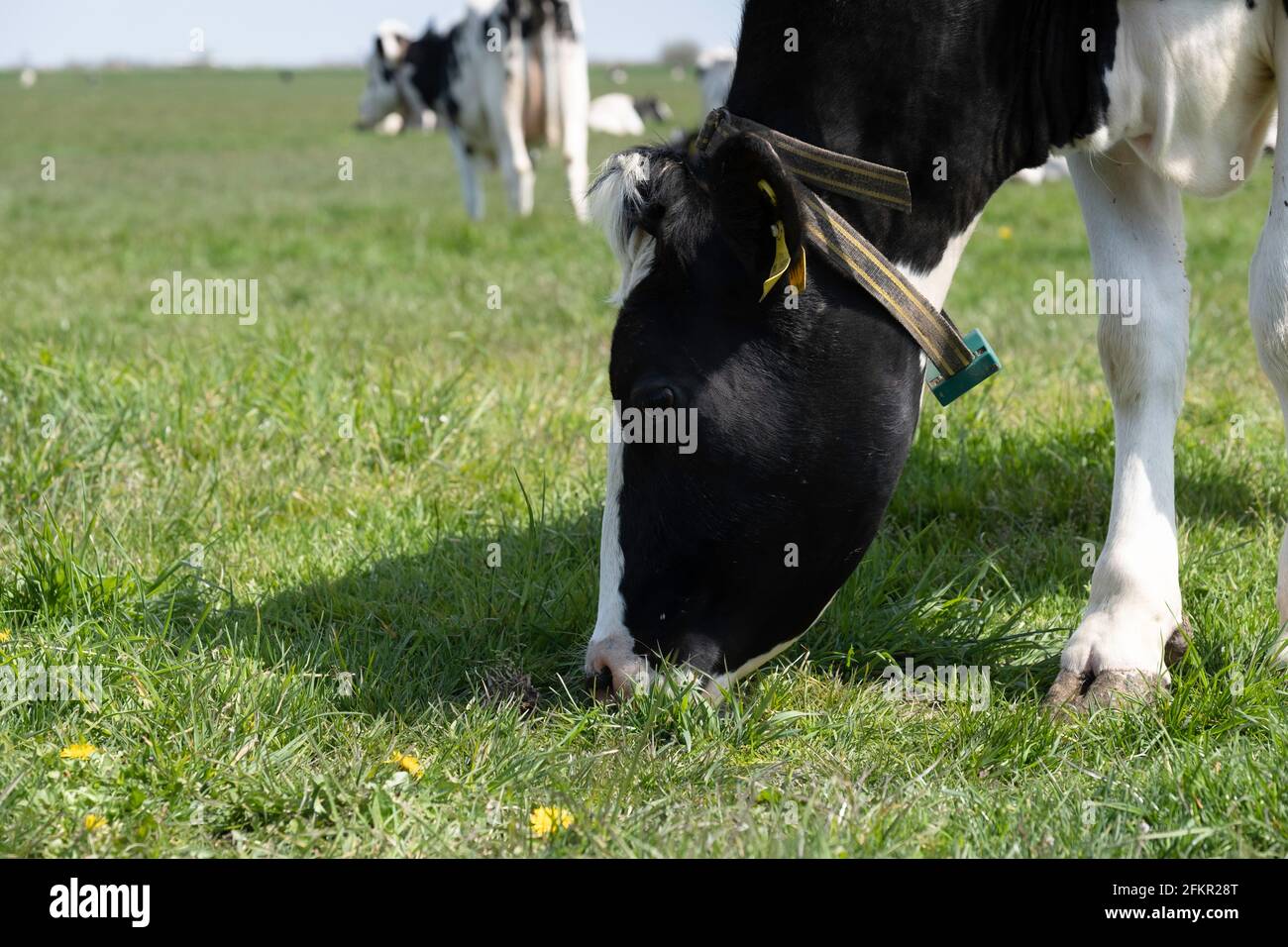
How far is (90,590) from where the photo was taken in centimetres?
323

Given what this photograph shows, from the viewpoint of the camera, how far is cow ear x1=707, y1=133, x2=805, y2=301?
7.75 ft

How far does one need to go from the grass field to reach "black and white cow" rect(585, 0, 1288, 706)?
245mm

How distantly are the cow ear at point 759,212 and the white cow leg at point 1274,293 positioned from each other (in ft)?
3.32

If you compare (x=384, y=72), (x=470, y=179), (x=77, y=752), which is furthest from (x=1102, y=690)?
(x=384, y=72)

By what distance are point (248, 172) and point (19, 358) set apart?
18344 mm

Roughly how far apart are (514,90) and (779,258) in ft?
37.4

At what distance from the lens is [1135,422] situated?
321cm

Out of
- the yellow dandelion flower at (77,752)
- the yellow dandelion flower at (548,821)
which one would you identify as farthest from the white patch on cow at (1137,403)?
the yellow dandelion flower at (77,752)

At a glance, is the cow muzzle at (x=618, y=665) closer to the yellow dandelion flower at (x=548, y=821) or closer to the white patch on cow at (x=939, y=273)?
the yellow dandelion flower at (x=548, y=821)

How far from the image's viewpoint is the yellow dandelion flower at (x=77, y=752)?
8.35 ft

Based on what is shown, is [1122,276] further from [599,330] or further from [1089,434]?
[599,330]

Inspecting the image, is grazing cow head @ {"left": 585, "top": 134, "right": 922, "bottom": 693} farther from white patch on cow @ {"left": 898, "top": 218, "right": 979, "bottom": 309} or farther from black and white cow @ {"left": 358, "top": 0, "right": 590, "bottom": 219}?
black and white cow @ {"left": 358, "top": 0, "right": 590, "bottom": 219}

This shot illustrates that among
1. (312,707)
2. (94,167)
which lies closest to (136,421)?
(312,707)

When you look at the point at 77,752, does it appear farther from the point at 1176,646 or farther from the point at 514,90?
the point at 514,90
